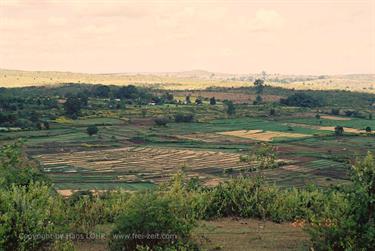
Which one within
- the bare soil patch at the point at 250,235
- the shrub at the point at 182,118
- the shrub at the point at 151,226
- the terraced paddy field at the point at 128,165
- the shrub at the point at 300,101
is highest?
the shrub at the point at 151,226

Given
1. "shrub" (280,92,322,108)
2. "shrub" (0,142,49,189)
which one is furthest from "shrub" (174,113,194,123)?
"shrub" (0,142,49,189)

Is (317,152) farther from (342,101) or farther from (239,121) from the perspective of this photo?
(342,101)

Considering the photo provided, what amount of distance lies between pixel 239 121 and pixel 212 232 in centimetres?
9467

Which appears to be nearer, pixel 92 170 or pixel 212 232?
pixel 212 232

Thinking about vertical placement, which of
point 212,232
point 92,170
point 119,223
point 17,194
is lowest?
point 92,170

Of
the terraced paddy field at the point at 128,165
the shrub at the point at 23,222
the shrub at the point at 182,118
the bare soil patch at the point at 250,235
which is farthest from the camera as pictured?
the shrub at the point at 182,118

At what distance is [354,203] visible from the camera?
17.6 metres

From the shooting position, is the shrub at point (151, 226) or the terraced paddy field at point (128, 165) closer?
the shrub at point (151, 226)

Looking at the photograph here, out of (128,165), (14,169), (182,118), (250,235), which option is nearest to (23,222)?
(14,169)

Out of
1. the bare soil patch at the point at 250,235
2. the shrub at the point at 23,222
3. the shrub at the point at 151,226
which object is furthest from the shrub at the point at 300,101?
the shrub at the point at 23,222

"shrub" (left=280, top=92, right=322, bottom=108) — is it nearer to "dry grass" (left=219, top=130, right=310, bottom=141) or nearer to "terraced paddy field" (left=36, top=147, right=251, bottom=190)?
"dry grass" (left=219, top=130, right=310, bottom=141)

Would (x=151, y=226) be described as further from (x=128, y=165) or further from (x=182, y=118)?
(x=182, y=118)

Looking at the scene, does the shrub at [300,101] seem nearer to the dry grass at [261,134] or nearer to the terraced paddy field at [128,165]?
the dry grass at [261,134]

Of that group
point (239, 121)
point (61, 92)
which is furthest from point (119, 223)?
point (61, 92)
